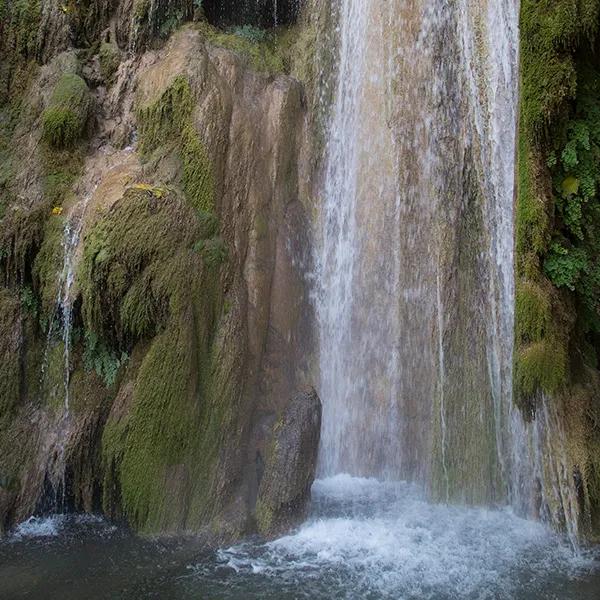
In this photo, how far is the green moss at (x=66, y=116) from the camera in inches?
344

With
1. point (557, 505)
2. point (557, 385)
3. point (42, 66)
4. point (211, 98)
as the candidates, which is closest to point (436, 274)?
point (557, 385)

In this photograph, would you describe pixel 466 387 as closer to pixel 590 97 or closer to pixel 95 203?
pixel 590 97

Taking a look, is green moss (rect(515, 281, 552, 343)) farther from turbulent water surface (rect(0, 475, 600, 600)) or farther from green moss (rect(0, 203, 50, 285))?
green moss (rect(0, 203, 50, 285))

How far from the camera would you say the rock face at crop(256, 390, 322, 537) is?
712 centimetres

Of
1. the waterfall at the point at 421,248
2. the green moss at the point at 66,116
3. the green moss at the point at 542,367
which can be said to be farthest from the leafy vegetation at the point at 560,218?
the green moss at the point at 66,116

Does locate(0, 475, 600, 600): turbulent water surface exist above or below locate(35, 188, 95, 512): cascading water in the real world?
below

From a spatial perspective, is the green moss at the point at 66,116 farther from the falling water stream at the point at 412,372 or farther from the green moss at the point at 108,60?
the falling water stream at the point at 412,372

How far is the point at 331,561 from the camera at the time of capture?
21.1ft

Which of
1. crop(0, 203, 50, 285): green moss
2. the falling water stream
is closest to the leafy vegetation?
the falling water stream

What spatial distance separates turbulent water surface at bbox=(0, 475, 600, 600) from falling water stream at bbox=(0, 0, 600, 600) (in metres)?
0.02

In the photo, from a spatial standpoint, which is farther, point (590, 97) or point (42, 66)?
point (42, 66)

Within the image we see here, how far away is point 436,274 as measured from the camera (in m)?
8.30

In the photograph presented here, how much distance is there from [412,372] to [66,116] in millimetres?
5253

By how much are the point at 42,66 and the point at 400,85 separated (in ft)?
15.5
